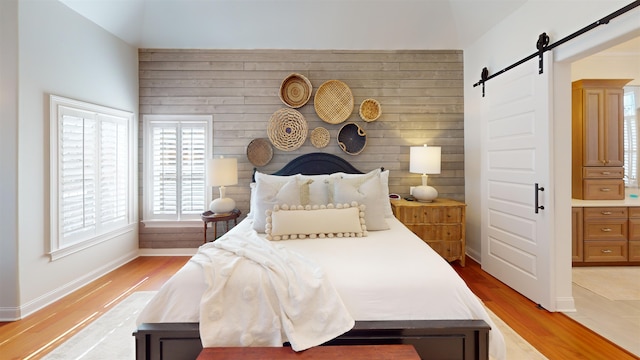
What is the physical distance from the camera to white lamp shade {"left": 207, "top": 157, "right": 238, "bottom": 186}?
12.1 ft

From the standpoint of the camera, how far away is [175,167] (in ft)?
13.7

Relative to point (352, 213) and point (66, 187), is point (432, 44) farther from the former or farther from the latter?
point (66, 187)

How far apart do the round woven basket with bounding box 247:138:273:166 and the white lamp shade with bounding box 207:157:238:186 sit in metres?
0.40

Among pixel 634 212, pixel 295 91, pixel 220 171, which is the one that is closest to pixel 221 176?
pixel 220 171

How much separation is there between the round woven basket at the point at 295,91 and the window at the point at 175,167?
3.65 feet

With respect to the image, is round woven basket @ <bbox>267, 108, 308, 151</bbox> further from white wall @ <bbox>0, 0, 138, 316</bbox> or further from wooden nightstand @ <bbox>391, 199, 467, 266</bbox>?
white wall @ <bbox>0, 0, 138, 316</bbox>

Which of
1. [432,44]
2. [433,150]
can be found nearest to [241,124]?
[433,150]

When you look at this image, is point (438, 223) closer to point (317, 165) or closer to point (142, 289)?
point (317, 165)

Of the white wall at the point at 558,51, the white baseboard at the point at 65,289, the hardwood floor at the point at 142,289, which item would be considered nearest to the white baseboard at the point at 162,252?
the white baseboard at the point at 65,289

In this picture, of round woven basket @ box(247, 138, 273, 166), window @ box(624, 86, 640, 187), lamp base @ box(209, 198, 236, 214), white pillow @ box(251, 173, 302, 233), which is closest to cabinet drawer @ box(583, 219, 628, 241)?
window @ box(624, 86, 640, 187)

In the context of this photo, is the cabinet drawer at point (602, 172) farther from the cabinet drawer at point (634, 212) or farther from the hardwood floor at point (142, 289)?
the hardwood floor at point (142, 289)

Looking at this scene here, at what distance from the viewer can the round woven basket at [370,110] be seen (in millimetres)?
4121

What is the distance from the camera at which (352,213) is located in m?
2.66

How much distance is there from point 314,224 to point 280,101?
2.23 m
